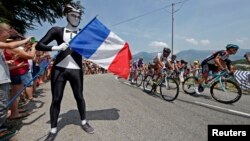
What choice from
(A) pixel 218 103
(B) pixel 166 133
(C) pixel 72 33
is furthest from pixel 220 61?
(C) pixel 72 33

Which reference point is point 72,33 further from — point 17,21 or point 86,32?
point 17,21

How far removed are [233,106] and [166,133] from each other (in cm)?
385

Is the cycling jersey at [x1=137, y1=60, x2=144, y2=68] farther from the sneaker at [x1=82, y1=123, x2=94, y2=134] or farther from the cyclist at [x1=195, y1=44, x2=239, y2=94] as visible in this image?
the sneaker at [x1=82, y1=123, x2=94, y2=134]

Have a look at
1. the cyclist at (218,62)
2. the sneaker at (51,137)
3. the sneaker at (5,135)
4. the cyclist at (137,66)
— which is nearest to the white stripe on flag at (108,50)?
the sneaker at (51,137)

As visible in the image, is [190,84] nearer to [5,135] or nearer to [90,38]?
[90,38]

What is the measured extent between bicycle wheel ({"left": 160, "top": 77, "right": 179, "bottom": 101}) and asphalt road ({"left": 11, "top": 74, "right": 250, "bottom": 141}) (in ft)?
1.48

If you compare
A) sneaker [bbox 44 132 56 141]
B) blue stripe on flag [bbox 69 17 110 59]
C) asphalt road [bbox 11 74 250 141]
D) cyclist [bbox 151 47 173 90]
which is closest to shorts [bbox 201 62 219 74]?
cyclist [bbox 151 47 173 90]

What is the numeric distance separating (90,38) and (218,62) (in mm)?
5368

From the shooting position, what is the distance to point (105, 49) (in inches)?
227

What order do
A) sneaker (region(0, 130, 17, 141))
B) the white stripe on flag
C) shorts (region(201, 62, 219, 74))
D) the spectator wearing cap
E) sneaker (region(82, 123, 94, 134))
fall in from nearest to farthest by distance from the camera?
sneaker (region(0, 130, 17, 141)) < sneaker (region(82, 123, 94, 134)) < the white stripe on flag < the spectator wearing cap < shorts (region(201, 62, 219, 74))

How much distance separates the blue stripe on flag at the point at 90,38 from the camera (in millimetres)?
5063

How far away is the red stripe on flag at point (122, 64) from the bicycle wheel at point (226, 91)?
4277mm

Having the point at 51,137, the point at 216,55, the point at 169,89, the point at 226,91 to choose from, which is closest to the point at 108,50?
the point at 51,137

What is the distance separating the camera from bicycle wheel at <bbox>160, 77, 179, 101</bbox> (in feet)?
29.1
